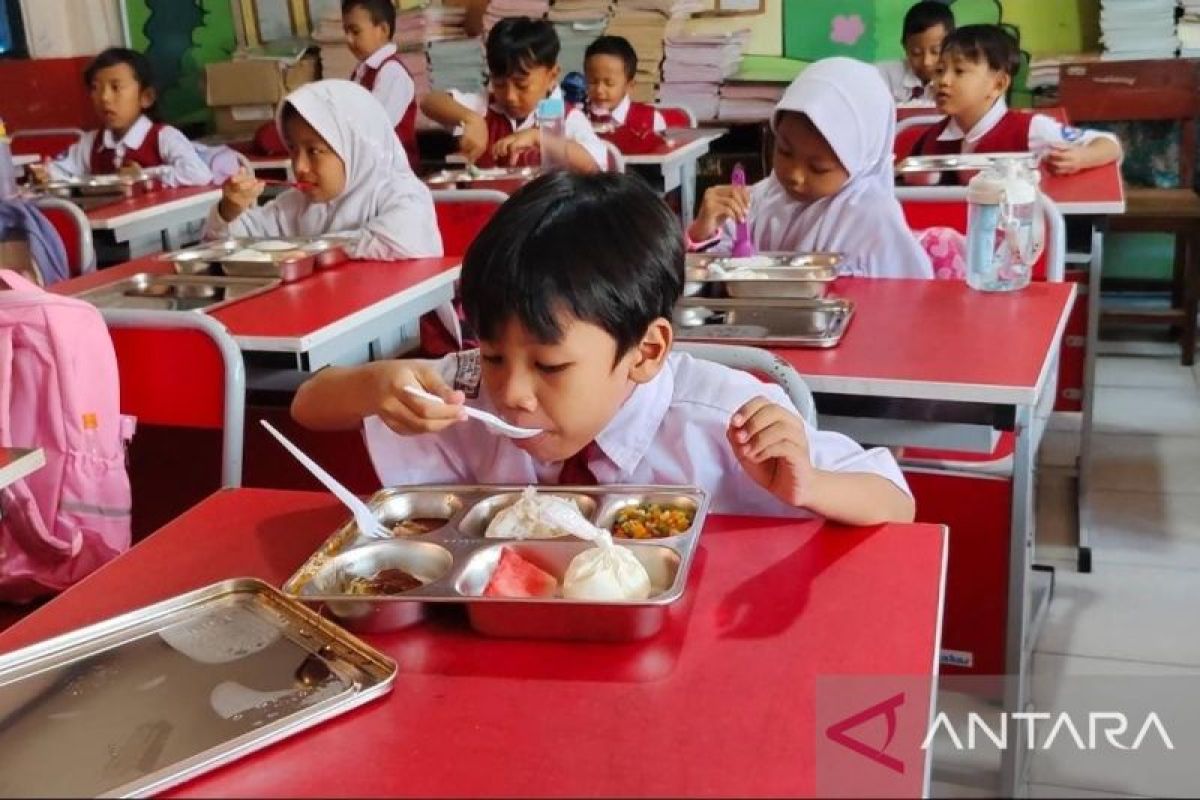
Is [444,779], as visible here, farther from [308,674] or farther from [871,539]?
[871,539]

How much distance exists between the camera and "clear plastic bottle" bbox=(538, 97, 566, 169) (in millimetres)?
3363

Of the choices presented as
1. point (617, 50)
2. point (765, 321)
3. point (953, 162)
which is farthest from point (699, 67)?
point (765, 321)

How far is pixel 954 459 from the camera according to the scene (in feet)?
6.23

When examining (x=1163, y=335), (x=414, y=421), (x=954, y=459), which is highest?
(x=414, y=421)

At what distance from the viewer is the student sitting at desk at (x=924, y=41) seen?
456cm

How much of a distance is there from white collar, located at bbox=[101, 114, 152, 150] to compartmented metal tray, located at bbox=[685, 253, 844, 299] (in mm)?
3082

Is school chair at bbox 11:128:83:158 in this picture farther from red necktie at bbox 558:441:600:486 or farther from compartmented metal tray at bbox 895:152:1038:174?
red necktie at bbox 558:441:600:486

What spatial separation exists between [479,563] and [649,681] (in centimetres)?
22

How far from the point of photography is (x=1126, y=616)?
7.71ft

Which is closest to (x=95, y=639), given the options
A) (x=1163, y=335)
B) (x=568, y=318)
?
(x=568, y=318)

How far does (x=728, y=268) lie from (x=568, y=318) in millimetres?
1071

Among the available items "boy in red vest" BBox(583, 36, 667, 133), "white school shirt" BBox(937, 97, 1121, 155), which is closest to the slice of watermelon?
"white school shirt" BBox(937, 97, 1121, 155)

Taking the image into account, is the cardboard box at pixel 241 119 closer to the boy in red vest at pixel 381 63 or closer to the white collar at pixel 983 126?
the boy in red vest at pixel 381 63

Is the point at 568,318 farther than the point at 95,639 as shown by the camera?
Yes
